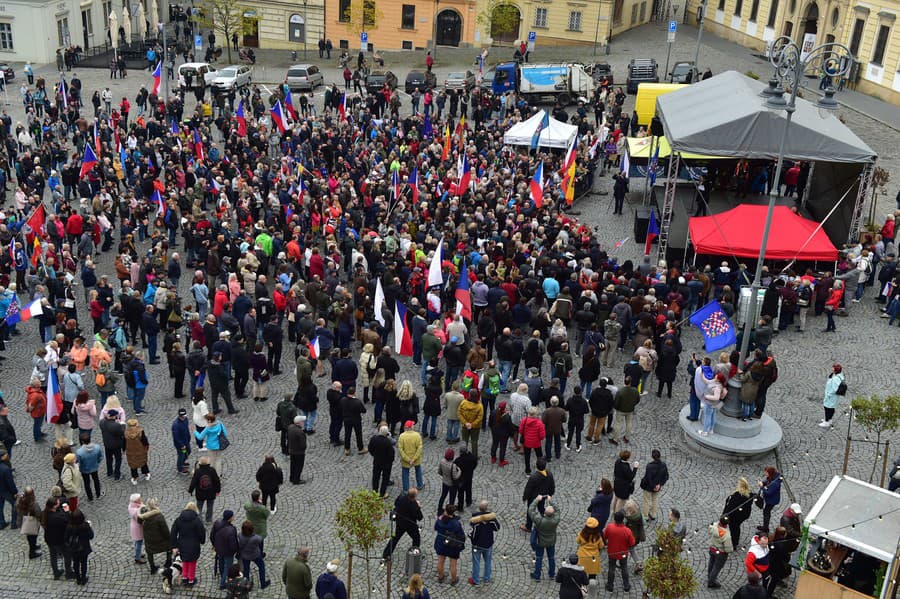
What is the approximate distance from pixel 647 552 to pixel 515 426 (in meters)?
3.01

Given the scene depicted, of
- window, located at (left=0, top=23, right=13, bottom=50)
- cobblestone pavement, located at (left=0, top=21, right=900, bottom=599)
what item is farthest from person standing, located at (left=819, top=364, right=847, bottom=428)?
window, located at (left=0, top=23, right=13, bottom=50)

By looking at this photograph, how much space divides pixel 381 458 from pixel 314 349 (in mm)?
3977

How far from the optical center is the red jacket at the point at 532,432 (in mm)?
15359

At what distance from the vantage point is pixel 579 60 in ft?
178

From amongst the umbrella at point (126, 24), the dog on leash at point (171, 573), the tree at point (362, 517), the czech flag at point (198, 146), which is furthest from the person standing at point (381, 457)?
the umbrella at point (126, 24)

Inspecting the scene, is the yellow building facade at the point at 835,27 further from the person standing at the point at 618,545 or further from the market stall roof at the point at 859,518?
the person standing at the point at 618,545

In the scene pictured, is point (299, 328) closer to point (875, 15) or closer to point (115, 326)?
point (115, 326)

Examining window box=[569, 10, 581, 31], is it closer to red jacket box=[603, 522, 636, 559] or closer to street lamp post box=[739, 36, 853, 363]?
street lamp post box=[739, 36, 853, 363]

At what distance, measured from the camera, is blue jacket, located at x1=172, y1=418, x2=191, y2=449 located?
15.0 meters

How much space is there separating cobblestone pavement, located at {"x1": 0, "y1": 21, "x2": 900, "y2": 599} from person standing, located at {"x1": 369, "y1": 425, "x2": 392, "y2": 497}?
1.84ft

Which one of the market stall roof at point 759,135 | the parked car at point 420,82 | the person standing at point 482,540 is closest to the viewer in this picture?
the person standing at point 482,540

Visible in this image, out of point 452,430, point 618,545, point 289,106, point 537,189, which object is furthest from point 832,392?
point 289,106

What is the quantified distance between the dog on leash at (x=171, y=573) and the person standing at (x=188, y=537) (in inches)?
2.7

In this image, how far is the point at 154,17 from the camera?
6166cm
